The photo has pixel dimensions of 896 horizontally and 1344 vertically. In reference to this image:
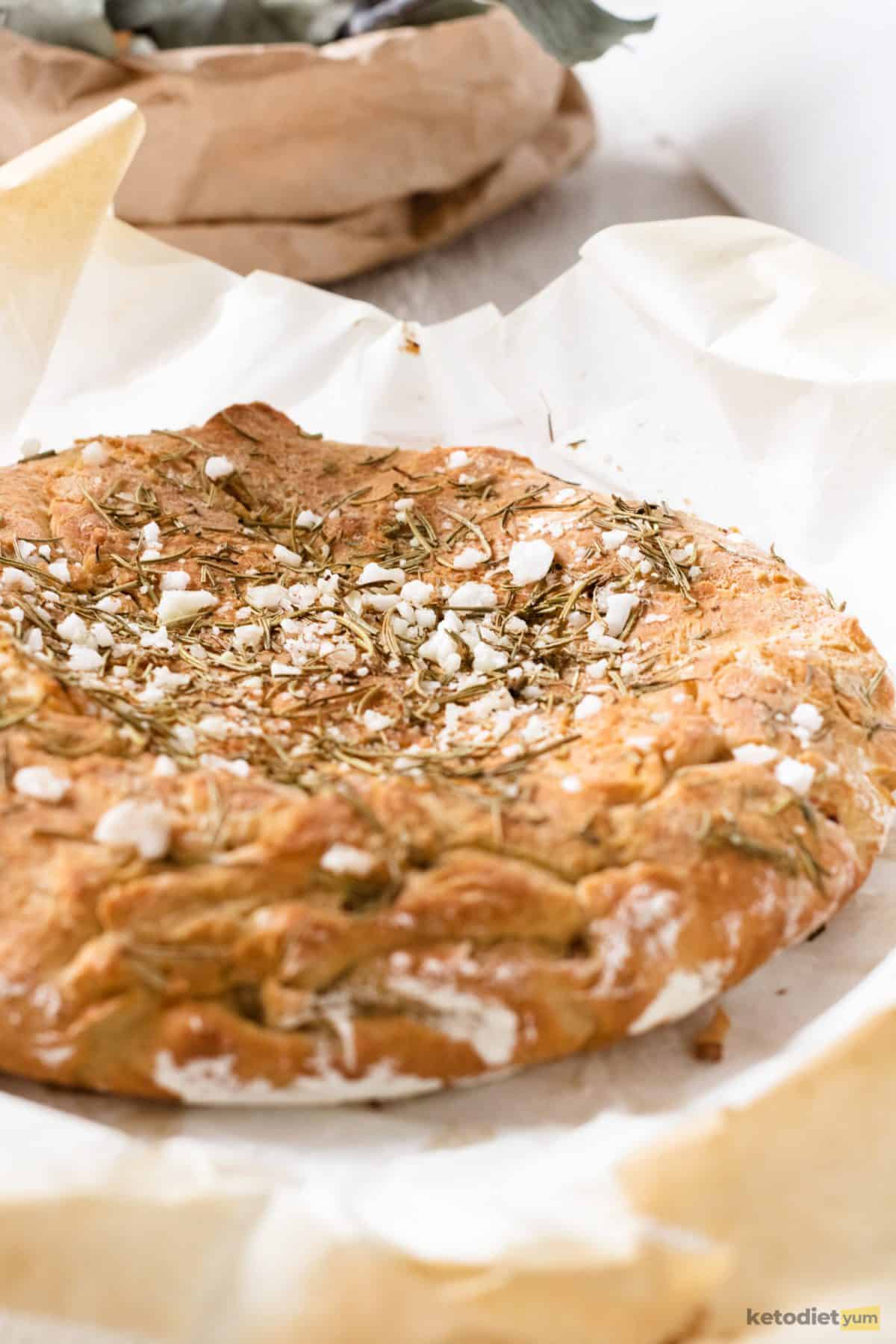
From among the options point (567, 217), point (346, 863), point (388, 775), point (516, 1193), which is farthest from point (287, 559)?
point (567, 217)

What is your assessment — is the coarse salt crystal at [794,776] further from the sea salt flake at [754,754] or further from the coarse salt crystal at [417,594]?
the coarse salt crystal at [417,594]

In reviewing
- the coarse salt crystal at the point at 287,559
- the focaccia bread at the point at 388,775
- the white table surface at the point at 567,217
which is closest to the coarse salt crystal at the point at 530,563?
the focaccia bread at the point at 388,775

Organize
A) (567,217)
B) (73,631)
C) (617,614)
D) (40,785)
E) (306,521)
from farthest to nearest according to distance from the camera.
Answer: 1. (567,217)
2. (306,521)
3. (617,614)
4. (73,631)
5. (40,785)

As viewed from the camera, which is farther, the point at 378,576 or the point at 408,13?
the point at 408,13

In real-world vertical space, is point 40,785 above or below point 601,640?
above

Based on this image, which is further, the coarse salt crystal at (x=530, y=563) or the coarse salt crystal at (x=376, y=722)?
the coarse salt crystal at (x=530, y=563)

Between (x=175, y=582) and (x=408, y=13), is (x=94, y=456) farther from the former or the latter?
(x=408, y=13)

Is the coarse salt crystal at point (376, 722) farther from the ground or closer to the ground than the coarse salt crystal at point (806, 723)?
farther from the ground
